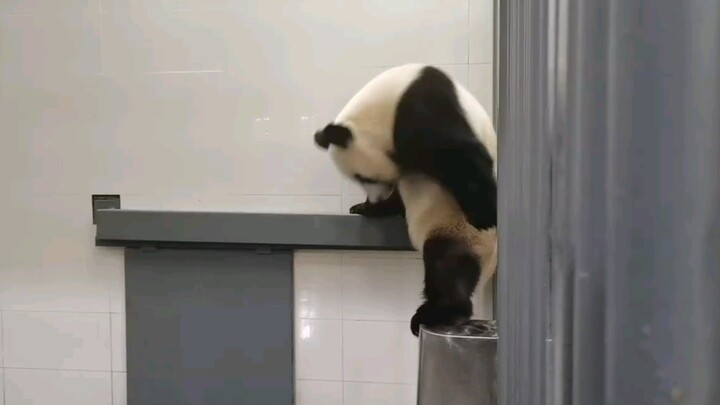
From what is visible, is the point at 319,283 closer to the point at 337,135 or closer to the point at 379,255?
the point at 379,255

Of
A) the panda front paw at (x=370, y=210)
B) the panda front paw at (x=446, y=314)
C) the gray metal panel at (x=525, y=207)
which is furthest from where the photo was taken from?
the panda front paw at (x=370, y=210)

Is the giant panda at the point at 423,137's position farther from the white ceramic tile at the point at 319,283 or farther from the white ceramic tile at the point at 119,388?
the white ceramic tile at the point at 119,388

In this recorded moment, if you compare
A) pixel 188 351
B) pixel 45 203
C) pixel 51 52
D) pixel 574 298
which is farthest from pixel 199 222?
pixel 574 298

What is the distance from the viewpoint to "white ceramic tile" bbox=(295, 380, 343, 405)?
1771 millimetres

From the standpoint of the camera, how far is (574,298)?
0.96 feet

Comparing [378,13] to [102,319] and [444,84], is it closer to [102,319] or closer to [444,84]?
[444,84]

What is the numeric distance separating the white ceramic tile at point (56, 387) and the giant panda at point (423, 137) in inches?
44.6

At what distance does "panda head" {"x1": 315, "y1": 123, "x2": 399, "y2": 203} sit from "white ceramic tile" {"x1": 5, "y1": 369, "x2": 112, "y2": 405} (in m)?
1.09

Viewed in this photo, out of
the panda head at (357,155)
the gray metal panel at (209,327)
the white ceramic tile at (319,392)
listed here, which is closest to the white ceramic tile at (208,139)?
the gray metal panel at (209,327)

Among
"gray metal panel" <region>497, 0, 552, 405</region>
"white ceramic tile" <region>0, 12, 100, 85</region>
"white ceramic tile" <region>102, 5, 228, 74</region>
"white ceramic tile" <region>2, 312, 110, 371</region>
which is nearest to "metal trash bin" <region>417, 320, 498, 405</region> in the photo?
"gray metal panel" <region>497, 0, 552, 405</region>

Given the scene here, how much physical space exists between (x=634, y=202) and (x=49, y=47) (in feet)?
6.36

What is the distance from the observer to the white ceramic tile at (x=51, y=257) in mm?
1831

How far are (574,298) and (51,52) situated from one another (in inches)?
75.1

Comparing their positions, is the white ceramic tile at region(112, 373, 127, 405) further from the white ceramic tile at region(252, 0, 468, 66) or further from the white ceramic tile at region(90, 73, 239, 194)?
the white ceramic tile at region(252, 0, 468, 66)
